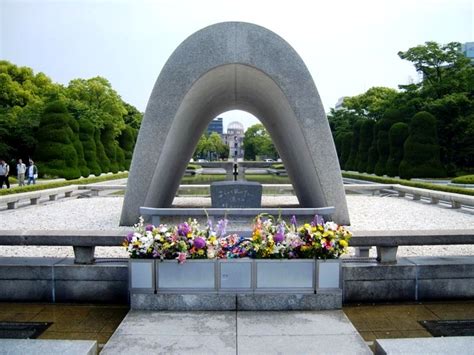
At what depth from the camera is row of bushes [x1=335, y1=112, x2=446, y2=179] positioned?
92.2ft

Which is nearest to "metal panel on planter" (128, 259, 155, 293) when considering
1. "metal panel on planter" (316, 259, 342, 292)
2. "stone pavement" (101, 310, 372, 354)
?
"stone pavement" (101, 310, 372, 354)

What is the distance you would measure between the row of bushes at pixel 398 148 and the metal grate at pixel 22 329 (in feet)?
88.8

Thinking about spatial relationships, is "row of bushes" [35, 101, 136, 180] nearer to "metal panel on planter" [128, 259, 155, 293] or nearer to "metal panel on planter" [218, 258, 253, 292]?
"metal panel on planter" [128, 259, 155, 293]

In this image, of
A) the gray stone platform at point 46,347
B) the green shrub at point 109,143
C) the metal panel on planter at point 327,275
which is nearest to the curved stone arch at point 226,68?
the metal panel on planter at point 327,275

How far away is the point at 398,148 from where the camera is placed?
31609 millimetres

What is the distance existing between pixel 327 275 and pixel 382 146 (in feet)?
103

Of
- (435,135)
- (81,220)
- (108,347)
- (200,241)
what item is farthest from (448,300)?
(435,135)

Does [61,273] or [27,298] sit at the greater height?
[61,273]

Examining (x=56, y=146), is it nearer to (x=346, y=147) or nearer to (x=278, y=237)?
(x=278, y=237)

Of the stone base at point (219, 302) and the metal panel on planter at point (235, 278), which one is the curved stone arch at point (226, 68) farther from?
the metal panel on planter at point (235, 278)

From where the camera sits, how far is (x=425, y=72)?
116 feet

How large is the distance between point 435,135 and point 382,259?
1040 inches

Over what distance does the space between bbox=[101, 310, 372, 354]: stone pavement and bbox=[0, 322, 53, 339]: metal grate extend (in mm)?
883

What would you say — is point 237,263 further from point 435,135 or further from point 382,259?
point 435,135
